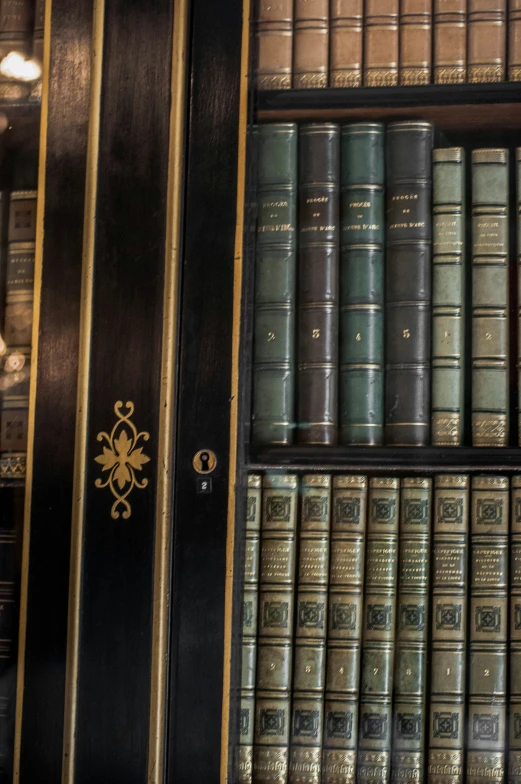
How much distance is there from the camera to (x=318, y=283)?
1.26 m

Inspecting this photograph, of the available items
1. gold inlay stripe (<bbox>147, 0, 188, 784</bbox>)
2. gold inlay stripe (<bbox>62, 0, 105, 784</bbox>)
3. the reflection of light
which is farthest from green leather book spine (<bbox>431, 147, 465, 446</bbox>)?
the reflection of light

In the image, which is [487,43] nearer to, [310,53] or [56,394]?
[310,53]

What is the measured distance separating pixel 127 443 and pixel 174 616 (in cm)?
22

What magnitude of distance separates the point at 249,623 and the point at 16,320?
1.59ft

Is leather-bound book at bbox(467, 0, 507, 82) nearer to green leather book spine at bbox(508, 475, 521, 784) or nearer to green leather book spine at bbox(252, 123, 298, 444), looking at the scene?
green leather book spine at bbox(252, 123, 298, 444)

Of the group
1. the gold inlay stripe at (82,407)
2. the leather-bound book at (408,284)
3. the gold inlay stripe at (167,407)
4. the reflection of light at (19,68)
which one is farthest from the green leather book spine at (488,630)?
the reflection of light at (19,68)

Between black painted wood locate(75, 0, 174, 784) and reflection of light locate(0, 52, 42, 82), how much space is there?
0.10 m

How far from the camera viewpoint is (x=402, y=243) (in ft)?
4.13

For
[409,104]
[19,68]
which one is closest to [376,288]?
[409,104]

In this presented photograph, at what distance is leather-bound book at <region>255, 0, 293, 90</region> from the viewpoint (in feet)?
4.21

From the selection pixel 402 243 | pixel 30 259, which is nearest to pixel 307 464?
pixel 402 243

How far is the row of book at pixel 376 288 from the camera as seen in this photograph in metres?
1.24

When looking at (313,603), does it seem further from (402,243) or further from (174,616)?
(402,243)

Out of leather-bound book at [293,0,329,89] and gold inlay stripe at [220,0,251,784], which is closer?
gold inlay stripe at [220,0,251,784]
